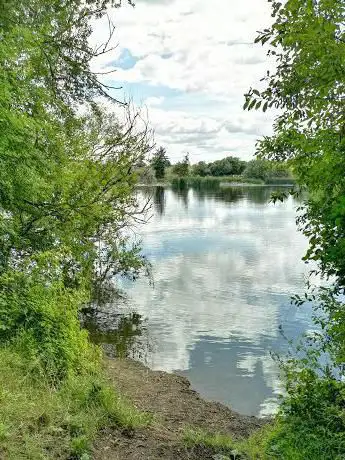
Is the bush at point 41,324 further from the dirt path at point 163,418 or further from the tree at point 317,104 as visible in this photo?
the tree at point 317,104

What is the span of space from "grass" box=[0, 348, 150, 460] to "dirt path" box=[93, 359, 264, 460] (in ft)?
0.81

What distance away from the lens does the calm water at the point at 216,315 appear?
11.3m

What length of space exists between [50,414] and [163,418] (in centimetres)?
279

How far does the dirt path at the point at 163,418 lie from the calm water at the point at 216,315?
1.04 meters

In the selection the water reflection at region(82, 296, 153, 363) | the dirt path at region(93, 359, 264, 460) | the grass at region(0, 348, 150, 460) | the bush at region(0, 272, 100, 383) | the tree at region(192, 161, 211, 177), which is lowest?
the water reflection at region(82, 296, 153, 363)

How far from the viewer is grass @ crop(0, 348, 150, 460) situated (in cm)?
430

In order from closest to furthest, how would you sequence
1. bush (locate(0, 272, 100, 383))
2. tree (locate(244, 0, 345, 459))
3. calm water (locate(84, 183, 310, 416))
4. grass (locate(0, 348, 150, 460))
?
tree (locate(244, 0, 345, 459)), grass (locate(0, 348, 150, 460)), bush (locate(0, 272, 100, 383)), calm water (locate(84, 183, 310, 416))

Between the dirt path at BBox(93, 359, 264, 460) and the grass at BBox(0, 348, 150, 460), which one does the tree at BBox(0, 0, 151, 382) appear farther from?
the dirt path at BBox(93, 359, 264, 460)

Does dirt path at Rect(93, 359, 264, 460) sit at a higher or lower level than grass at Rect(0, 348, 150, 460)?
lower

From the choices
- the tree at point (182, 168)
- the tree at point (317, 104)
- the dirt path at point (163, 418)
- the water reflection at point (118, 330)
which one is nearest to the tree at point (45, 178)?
the dirt path at point (163, 418)

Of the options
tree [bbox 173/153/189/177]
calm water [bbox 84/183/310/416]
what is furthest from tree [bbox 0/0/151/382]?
tree [bbox 173/153/189/177]

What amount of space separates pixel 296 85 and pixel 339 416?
3153 mm

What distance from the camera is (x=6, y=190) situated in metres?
7.36

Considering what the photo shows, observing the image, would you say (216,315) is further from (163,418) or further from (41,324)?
(41,324)
